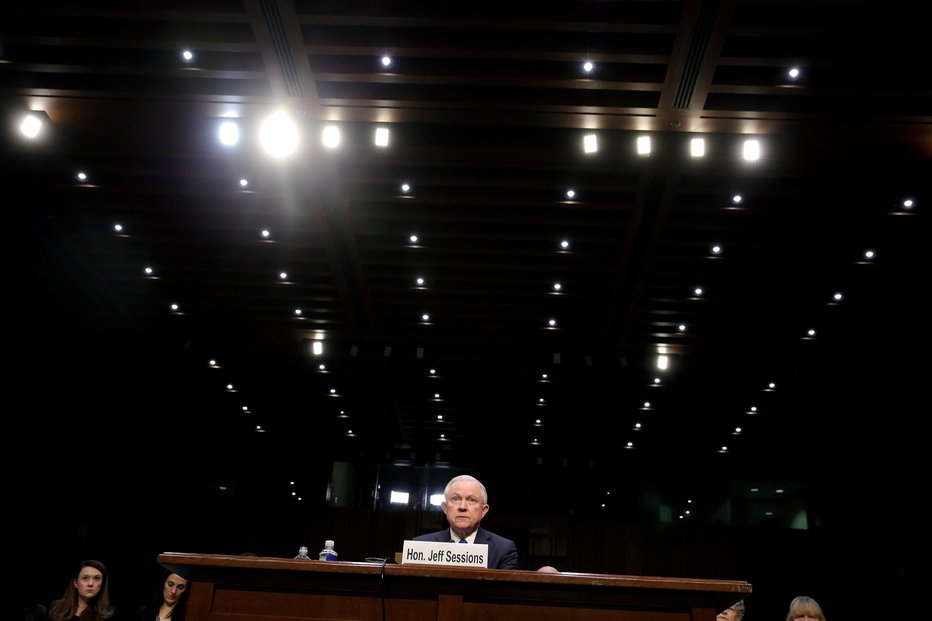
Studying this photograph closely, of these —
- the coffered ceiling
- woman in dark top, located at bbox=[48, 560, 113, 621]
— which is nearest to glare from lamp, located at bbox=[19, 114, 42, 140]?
the coffered ceiling

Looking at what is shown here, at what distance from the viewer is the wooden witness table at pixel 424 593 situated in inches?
88.1

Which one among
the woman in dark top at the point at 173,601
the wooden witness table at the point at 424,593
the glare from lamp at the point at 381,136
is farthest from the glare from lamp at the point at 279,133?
the wooden witness table at the point at 424,593

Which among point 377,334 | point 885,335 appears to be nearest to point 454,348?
point 377,334

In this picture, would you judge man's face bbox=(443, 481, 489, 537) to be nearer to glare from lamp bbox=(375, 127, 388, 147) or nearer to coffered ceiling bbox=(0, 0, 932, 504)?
coffered ceiling bbox=(0, 0, 932, 504)

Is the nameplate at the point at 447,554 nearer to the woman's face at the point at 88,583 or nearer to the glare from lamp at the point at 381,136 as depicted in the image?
the woman's face at the point at 88,583

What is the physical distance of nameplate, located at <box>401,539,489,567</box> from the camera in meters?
2.46

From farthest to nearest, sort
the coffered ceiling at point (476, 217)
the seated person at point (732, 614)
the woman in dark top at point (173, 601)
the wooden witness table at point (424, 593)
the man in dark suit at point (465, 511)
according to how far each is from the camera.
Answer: the coffered ceiling at point (476, 217) < the woman in dark top at point (173, 601) < the seated person at point (732, 614) < the man in dark suit at point (465, 511) < the wooden witness table at point (424, 593)

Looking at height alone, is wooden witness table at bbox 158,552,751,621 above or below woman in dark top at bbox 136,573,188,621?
above

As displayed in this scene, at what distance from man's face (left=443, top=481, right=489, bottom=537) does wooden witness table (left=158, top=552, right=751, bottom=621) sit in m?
1.29

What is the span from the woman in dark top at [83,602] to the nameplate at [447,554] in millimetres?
3310

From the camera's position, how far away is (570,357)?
11.3 m

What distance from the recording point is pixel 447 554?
2471mm

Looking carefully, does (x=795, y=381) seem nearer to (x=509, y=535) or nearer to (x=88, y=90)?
(x=509, y=535)

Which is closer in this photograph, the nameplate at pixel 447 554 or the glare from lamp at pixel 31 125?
the nameplate at pixel 447 554
